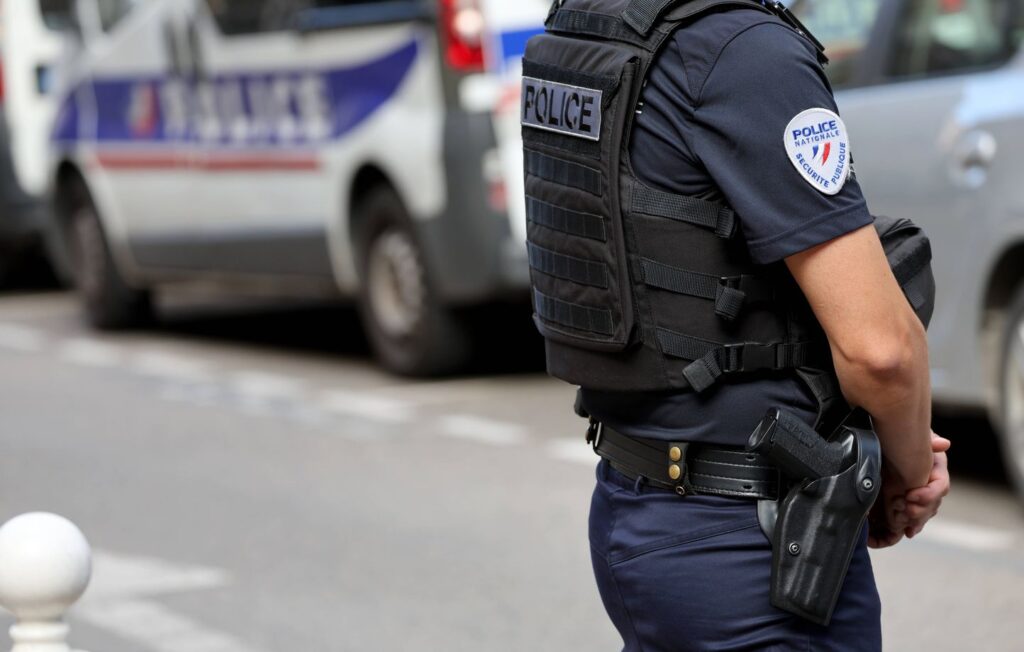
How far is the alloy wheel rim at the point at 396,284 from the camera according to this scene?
880 cm

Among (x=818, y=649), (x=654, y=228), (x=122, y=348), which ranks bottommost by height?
(x=122, y=348)

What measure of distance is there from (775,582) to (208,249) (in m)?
7.97

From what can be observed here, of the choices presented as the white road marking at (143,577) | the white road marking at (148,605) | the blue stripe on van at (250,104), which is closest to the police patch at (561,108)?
the white road marking at (148,605)

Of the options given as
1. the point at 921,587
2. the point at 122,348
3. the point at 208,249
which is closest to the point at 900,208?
the point at 921,587

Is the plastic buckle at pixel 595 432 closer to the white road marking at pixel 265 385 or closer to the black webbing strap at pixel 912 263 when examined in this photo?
the black webbing strap at pixel 912 263

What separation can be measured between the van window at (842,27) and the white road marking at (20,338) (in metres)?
5.80

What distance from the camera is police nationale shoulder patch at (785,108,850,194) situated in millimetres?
2354

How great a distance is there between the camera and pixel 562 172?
2.61 m

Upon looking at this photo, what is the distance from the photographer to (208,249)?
10.2 metres

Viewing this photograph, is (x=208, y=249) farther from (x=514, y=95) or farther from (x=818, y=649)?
(x=818, y=649)

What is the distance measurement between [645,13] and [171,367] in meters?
7.83

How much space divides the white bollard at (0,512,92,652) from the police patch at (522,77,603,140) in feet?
2.96

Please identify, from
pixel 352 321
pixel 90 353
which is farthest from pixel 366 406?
pixel 352 321

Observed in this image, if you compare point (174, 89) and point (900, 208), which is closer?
point (900, 208)
